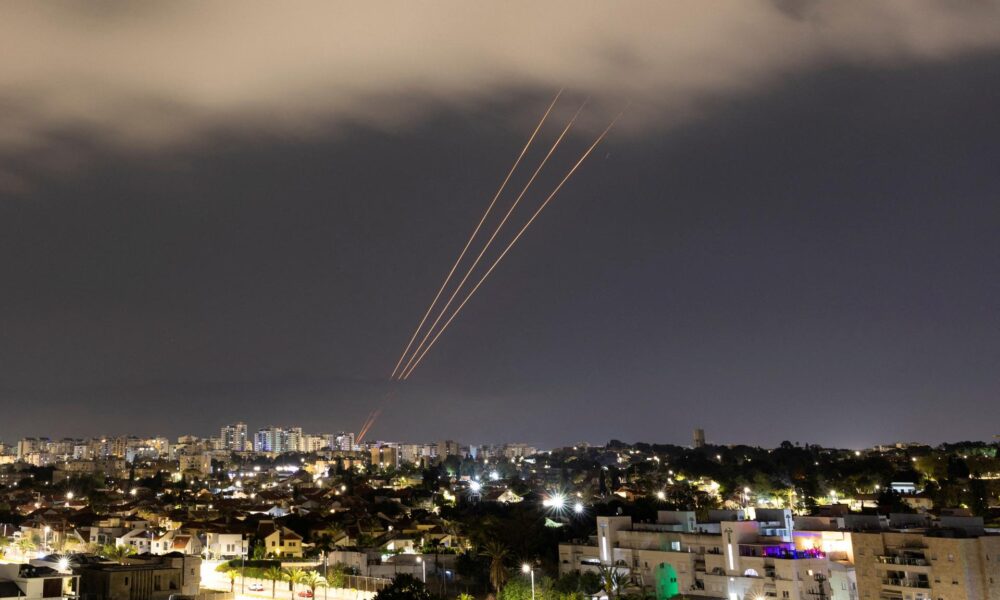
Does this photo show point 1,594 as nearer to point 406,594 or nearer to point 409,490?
point 406,594

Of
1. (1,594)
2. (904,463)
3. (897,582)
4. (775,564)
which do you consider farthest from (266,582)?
(904,463)

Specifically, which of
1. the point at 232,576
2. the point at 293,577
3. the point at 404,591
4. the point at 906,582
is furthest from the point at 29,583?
the point at 906,582

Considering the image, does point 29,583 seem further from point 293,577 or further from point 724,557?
point 724,557

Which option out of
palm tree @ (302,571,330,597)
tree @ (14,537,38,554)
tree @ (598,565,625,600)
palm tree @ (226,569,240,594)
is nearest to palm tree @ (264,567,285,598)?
palm tree @ (226,569,240,594)

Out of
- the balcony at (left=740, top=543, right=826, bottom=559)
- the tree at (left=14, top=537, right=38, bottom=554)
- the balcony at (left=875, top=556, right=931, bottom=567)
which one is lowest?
the balcony at (left=875, top=556, right=931, bottom=567)

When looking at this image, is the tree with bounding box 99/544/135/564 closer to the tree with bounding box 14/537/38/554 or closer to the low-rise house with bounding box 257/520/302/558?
the tree with bounding box 14/537/38/554

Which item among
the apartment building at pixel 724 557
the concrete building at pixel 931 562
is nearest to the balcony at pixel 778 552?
the apartment building at pixel 724 557

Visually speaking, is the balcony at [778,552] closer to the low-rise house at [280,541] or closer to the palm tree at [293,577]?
the palm tree at [293,577]
